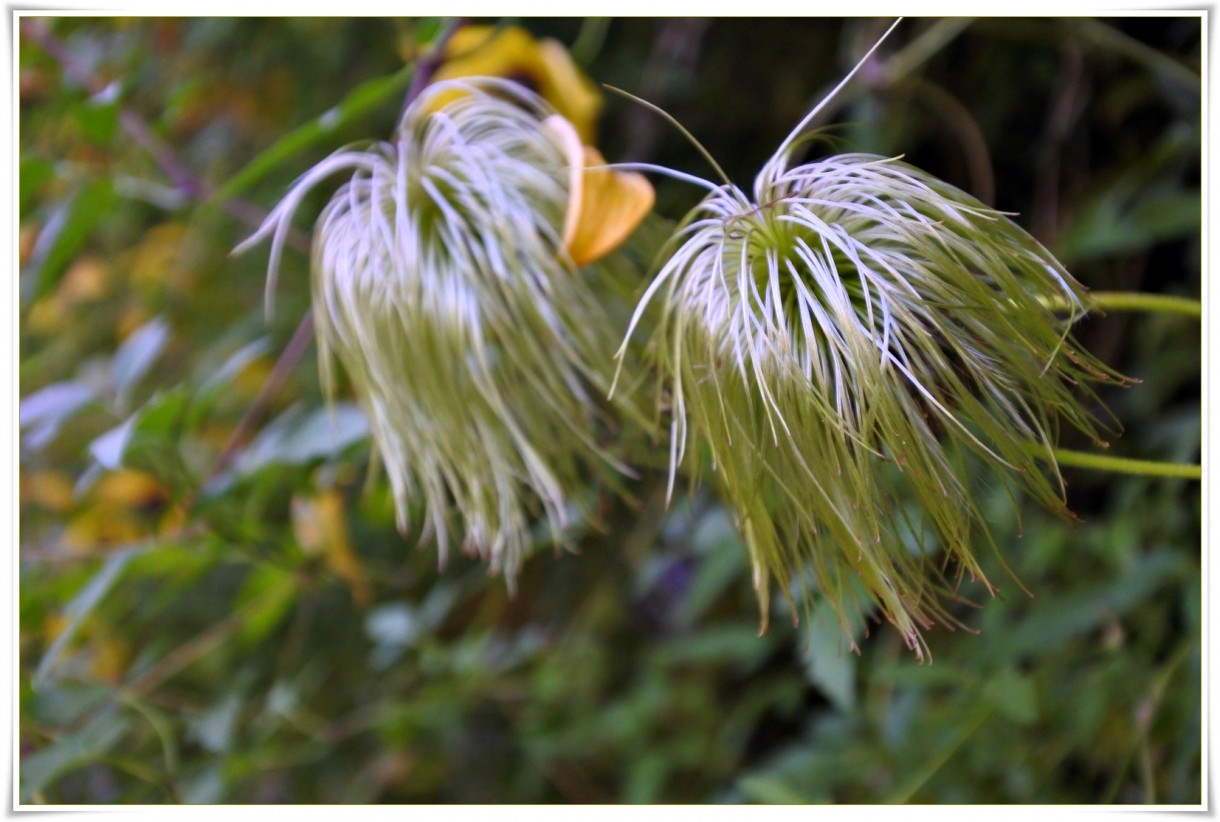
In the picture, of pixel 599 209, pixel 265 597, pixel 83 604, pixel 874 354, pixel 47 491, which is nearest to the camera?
pixel 874 354

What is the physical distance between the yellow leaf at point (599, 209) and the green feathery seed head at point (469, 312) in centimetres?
1

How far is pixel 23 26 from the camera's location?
0.65m

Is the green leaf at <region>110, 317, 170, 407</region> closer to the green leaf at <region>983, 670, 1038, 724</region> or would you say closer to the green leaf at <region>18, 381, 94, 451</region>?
the green leaf at <region>18, 381, 94, 451</region>

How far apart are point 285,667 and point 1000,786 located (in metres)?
0.66

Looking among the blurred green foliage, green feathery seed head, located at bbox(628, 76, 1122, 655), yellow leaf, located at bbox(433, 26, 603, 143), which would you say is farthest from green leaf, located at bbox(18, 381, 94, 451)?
green feathery seed head, located at bbox(628, 76, 1122, 655)

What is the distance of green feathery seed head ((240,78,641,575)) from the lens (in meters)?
0.44

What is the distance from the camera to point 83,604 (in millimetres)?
549

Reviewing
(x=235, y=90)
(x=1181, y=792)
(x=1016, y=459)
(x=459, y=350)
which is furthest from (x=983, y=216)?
(x=235, y=90)

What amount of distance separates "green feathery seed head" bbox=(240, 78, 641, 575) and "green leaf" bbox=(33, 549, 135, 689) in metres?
0.20

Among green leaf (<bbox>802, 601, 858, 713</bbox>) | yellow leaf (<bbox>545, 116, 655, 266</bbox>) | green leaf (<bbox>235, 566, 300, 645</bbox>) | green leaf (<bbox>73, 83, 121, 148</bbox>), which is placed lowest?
green leaf (<bbox>235, 566, 300, 645</bbox>)

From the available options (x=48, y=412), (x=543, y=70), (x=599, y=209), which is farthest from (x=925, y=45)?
(x=48, y=412)

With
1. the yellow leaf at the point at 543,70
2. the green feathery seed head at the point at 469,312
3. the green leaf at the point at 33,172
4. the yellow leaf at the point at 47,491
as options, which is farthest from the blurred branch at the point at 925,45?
the yellow leaf at the point at 47,491

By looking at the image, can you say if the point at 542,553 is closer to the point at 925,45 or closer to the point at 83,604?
the point at 83,604

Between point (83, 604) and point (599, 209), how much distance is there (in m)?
0.40
